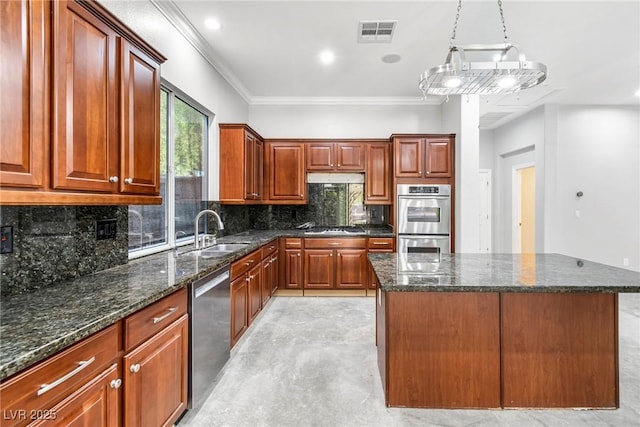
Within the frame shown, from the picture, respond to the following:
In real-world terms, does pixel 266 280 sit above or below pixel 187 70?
below

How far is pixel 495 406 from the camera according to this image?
1932 mm

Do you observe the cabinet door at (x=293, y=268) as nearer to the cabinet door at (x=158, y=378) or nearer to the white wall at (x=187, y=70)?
the white wall at (x=187, y=70)

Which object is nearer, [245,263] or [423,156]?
[245,263]

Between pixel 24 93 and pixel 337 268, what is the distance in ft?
12.2

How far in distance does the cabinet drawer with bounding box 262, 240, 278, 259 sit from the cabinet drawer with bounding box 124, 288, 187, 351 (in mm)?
1809

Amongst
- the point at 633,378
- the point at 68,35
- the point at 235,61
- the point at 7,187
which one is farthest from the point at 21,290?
the point at 633,378

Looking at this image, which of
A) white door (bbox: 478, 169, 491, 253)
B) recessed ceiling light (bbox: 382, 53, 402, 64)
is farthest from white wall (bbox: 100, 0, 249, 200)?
white door (bbox: 478, 169, 491, 253)

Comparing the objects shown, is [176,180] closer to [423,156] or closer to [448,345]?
[448,345]

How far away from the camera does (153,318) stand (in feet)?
4.84

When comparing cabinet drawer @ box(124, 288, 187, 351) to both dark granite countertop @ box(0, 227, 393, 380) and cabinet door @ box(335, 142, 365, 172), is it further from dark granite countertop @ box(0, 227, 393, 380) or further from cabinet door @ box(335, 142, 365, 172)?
cabinet door @ box(335, 142, 365, 172)

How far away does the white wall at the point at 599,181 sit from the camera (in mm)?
4848

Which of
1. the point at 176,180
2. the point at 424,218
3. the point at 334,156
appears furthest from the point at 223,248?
the point at 424,218

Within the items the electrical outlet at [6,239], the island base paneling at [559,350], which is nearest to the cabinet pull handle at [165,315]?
the electrical outlet at [6,239]

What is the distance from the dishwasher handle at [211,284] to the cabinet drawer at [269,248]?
1.21 meters
